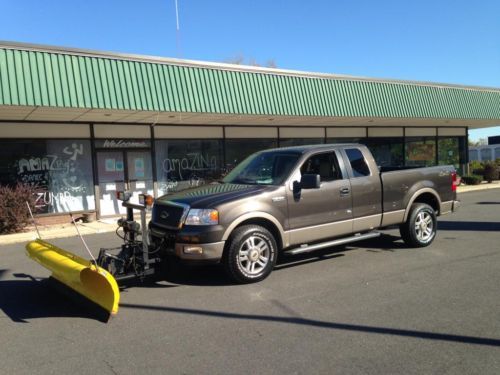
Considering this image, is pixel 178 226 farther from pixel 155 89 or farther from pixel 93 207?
pixel 93 207

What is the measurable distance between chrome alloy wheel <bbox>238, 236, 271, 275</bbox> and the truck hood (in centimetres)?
60

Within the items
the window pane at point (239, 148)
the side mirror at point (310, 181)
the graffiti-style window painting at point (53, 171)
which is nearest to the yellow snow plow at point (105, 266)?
the side mirror at point (310, 181)

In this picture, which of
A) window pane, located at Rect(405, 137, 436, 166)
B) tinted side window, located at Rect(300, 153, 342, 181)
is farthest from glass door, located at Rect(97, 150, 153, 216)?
window pane, located at Rect(405, 137, 436, 166)

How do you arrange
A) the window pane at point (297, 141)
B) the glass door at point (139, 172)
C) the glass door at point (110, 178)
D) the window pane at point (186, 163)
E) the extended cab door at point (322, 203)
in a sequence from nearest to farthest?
the extended cab door at point (322, 203) < the glass door at point (110, 178) < the glass door at point (139, 172) < the window pane at point (186, 163) < the window pane at point (297, 141)

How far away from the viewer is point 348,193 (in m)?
7.01

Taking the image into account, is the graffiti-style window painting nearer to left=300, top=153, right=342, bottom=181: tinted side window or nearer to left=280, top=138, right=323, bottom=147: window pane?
left=280, top=138, right=323, bottom=147: window pane

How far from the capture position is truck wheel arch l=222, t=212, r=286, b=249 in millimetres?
5902

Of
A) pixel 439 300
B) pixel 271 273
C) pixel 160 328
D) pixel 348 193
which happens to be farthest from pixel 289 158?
pixel 160 328

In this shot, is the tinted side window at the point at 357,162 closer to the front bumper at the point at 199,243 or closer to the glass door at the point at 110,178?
the front bumper at the point at 199,243

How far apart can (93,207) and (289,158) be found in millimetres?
9809

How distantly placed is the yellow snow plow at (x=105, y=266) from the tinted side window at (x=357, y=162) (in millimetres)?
3357

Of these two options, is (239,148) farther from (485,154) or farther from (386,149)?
(485,154)

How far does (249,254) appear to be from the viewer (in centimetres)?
601

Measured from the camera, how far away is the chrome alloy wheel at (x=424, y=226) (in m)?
7.95
